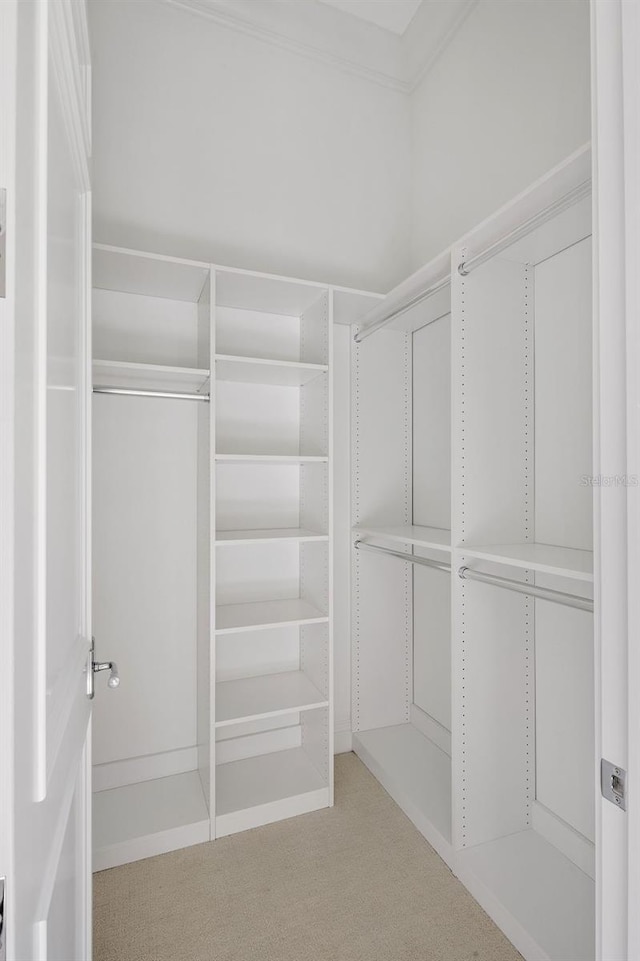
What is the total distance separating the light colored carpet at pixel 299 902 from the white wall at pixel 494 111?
250 centimetres

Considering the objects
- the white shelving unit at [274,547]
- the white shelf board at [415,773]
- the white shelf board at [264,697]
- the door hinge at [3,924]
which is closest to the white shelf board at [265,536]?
the white shelving unit at [274,547]

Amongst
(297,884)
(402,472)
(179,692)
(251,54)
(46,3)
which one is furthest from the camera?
(402,472)

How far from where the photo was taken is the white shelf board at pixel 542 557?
4.07 ft

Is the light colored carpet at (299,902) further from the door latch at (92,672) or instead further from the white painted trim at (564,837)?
the door latch at (92,672)

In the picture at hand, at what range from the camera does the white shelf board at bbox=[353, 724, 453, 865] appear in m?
1.85

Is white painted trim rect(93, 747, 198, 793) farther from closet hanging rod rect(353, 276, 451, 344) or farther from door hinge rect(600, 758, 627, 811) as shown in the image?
closet hanging rod rect(353, 276, 451, 344)

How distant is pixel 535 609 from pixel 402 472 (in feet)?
3.20

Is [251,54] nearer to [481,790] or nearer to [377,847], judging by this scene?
[481,790]

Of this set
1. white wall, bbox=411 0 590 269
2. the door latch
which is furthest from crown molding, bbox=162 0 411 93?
the door latch

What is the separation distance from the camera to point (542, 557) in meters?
1.44

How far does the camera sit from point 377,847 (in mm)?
1842

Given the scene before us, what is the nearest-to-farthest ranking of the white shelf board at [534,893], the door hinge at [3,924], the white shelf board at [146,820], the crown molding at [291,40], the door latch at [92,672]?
the door hinge at [3,924] < the door latch at [92,672] < the white shelf board at [534,893] < the white shelf board at [146,820] < the crown molding at [291,40]

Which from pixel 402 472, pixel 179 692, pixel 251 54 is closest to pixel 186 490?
pixel 179 692

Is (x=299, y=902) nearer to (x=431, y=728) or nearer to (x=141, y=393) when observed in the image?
(x=431, y=728)
